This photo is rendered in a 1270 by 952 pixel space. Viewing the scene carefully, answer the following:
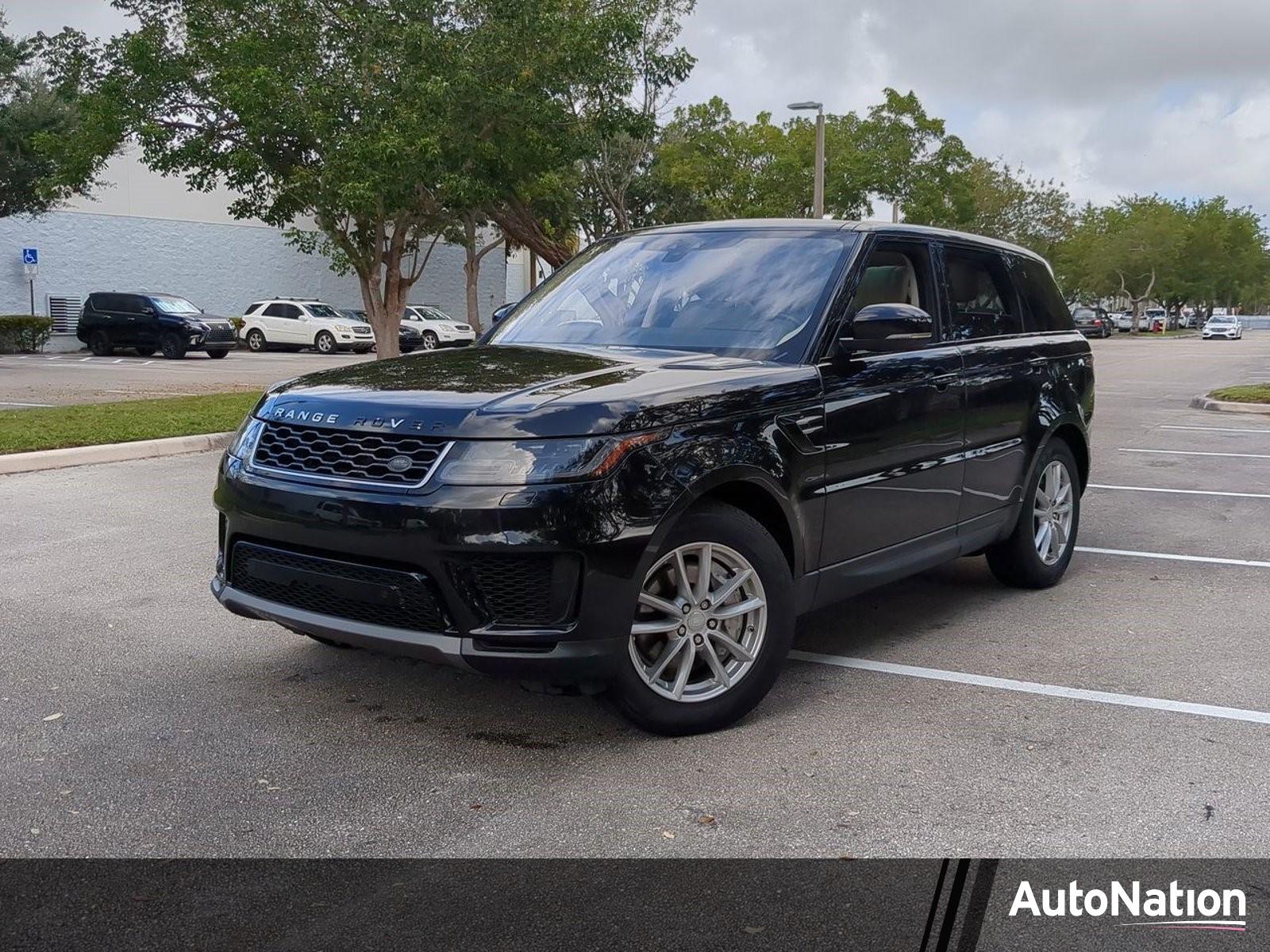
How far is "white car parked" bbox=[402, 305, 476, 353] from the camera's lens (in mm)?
39688

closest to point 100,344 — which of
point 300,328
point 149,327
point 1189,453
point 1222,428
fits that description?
point 149,327

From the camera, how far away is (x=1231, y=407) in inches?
744

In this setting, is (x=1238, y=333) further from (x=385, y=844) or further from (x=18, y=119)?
(x=385, y=844)

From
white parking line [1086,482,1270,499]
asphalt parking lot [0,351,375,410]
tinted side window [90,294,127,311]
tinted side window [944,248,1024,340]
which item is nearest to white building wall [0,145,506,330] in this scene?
tinted side window [90,294,127,311]

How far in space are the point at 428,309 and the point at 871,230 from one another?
3874 centimetres

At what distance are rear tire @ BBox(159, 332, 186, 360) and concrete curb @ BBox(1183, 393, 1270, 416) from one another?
77.0 feet

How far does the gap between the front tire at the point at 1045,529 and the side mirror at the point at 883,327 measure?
1.77m

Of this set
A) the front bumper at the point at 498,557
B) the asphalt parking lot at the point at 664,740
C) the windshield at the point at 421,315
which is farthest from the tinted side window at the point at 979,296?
the windshield at the point at 421,315

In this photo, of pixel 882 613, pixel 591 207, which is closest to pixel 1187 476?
pixel 882 613

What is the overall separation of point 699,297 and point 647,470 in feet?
4.62

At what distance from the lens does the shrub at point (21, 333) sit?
1304 inches

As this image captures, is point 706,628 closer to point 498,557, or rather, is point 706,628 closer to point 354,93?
point 498,557

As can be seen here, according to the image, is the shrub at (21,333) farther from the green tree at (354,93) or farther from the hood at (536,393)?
the hood at (536,393)

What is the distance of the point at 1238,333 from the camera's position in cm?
6850
